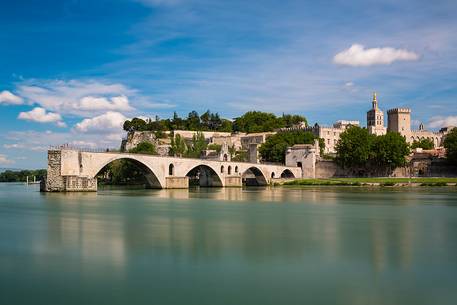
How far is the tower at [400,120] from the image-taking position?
8850 cm

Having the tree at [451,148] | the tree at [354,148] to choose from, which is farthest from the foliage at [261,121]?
the tree at [451,148]

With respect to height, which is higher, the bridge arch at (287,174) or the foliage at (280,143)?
the foliage at (280,143)

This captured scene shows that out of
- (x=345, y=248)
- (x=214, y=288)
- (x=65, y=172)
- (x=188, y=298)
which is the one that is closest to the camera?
(x=188, y=298)

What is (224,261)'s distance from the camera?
1120cm

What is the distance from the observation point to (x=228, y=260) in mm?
11305

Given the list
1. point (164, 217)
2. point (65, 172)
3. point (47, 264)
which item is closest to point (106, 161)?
point (65, 172)

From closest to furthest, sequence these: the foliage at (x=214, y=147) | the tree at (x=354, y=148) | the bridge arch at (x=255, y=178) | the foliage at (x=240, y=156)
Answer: the bridge arch at (x=255, y=178)
the tree at (x=354, y=148)
the foliage at (x=240, y=156)
the foliage at (x=214, y=147)

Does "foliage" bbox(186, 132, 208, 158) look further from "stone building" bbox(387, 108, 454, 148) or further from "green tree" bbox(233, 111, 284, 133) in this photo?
"stone building" bbox(387, 108, 454, 148)

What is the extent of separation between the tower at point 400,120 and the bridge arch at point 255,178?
34.0 m

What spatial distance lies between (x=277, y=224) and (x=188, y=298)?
979cm

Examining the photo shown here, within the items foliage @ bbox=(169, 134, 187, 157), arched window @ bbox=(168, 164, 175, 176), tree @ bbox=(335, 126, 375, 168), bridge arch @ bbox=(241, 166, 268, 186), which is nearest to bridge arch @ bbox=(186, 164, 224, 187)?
bridge arch @ bbox=(241, 166, 268, 186)

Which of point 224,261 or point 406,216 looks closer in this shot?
point 224,261

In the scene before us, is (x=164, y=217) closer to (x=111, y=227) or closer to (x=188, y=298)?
(x=111, y=227)

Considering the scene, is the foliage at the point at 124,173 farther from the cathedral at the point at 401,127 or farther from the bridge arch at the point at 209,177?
the cathedral at the point at 401,127
